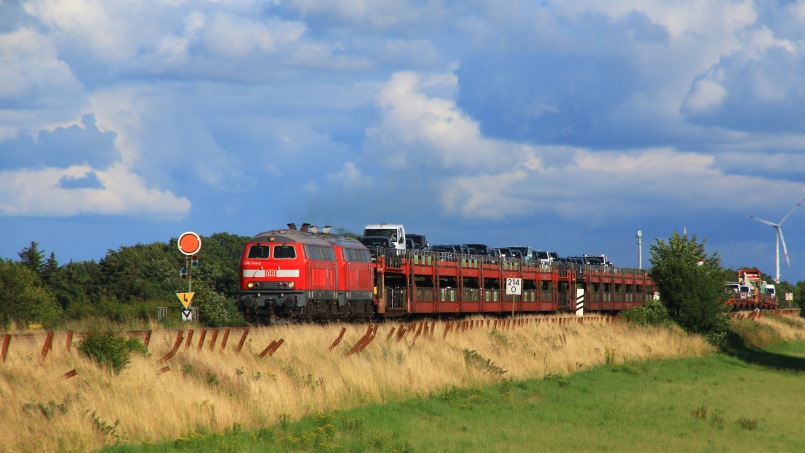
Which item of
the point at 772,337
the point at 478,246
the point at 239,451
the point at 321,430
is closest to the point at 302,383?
the point at 321,430

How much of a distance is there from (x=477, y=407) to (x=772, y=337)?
45.8 meters

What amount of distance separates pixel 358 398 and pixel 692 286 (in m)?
33.3

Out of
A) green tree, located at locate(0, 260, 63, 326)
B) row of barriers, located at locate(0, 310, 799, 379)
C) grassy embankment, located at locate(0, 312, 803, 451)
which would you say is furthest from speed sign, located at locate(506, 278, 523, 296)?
green tree, located at locate(0, 260, 63, 326)

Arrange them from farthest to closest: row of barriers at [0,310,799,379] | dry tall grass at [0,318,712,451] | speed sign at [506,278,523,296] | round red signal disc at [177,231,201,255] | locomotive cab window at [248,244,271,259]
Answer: speed sign at [506,278,523,296] < locomotive cab window at [248,244,271,259] < round red signal disc at [177,231,201,255] < row of barriers at [0,310,799,379] < dry tall grass at [0,318,712,451]

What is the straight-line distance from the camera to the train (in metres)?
36.8

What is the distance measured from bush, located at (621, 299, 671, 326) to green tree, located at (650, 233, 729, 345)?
2.54ft

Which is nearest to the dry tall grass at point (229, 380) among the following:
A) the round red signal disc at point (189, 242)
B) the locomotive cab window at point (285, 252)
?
the round red signal disc at point (189, 242)

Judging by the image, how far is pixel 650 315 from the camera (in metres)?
50.8

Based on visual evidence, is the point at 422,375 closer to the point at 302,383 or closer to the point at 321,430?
the point at 302,383

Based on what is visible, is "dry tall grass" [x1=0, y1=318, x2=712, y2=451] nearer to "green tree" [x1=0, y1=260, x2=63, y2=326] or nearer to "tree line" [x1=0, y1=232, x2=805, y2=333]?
"tree line" [x1=0, y1=232, x2=805, y2=333]

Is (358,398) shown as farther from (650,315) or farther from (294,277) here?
(650,315)

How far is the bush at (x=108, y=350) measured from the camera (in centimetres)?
1839

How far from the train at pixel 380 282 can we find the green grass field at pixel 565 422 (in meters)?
9.23

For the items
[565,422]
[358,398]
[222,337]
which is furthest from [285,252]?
[565,422]
